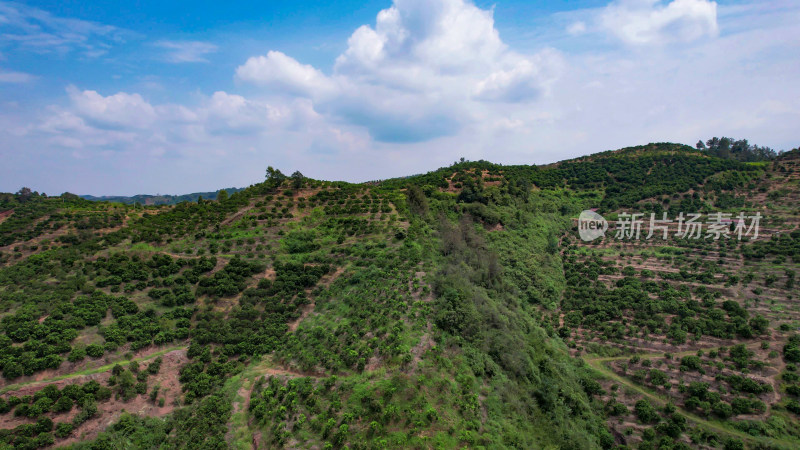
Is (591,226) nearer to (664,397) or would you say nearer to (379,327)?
(664,397)

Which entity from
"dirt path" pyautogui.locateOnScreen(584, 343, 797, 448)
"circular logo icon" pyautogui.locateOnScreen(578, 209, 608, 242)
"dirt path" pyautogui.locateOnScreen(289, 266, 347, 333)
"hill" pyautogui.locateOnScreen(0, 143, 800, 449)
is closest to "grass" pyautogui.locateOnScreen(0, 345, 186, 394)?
"hill" pyautogui.locateOnScreen(0, 143, 800, 449)

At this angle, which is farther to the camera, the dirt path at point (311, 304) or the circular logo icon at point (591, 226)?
the circular logo icon at point (591, 226)

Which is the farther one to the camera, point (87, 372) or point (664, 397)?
point (664, 397)

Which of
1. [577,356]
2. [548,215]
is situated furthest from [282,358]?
[548,215]

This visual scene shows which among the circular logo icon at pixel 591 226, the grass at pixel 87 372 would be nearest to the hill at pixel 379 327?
the grass at pixel 87 372

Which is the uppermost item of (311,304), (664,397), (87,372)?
(311,304)

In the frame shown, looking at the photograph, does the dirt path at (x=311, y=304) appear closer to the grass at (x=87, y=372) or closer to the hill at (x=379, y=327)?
the hill at (x=379, y=327)

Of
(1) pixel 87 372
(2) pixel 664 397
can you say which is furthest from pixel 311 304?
(2) pixel 664 397
